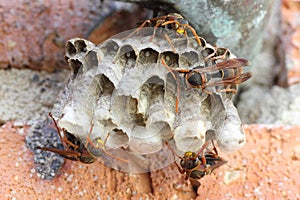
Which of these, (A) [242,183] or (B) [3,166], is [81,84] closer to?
(B) [3,166]

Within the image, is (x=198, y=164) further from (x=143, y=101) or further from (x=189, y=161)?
(x=143, y=101)

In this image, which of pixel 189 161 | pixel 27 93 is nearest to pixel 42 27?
pixel 27 93

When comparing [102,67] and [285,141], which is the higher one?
[102,67]

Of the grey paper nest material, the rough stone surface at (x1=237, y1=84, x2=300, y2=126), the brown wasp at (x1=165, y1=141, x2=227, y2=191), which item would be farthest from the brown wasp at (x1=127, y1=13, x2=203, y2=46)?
the rough stone surface at (x1=237, y1=84, x2=300, y2=126)

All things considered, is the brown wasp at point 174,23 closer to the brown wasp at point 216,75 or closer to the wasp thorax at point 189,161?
the brown wasp at point 216,75

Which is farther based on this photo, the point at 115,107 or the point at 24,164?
the point at 24,164

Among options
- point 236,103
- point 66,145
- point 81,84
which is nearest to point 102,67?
point 81,84

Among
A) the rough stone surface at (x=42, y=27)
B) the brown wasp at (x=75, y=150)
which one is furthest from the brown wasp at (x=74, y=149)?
the rough stone surface at (x=42, y=27)
